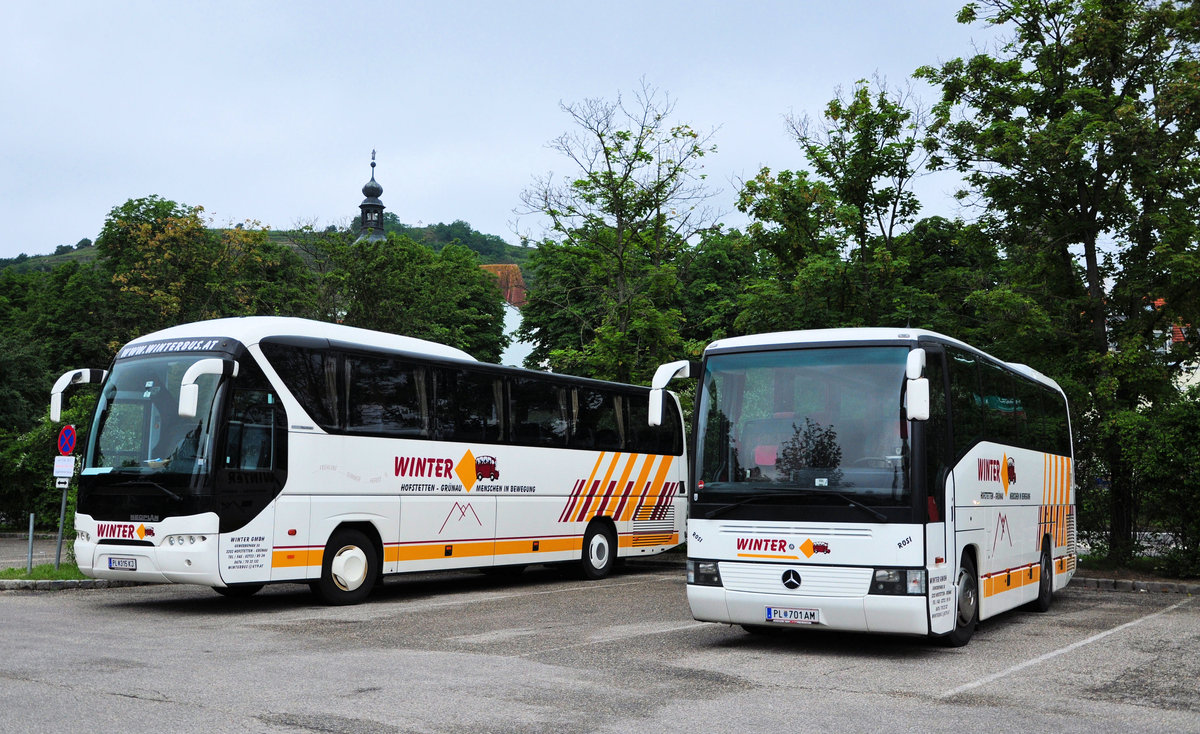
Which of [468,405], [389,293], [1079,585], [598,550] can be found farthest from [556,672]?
[389,293]

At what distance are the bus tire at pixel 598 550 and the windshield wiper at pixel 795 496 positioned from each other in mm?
9282

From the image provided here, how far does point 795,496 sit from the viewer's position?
34.3 feet

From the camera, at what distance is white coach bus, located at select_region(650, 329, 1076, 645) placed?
395 inches

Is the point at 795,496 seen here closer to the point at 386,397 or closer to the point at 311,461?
the point at 311,461

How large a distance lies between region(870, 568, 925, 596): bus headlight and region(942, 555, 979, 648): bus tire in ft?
3.20

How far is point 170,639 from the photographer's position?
36.6ft

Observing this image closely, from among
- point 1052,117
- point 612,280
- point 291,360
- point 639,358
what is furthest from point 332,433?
point 1052,117

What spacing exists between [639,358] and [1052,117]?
9767mm

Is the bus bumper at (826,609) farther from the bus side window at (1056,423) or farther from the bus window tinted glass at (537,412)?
the bus window tinted glass at (537,412)

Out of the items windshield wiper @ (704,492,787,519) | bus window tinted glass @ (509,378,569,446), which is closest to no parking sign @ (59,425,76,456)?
bus window tinted glass @ (509,378,569,446)

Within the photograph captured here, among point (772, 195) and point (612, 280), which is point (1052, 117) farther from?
point (612, 280)

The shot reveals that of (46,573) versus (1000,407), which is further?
(46,573)

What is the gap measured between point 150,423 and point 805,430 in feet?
26.7

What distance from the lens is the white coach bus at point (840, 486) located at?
395 inches
